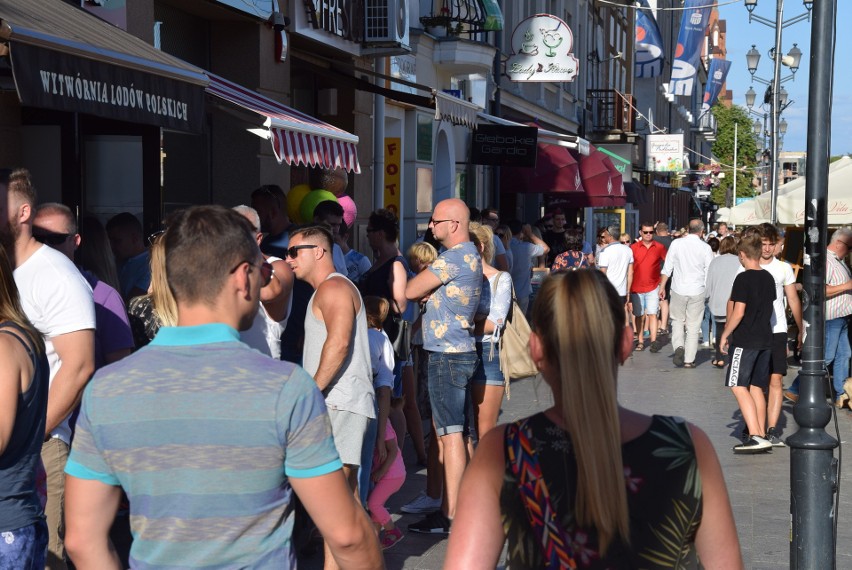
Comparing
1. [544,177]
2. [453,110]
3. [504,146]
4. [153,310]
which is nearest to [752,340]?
[453,110]

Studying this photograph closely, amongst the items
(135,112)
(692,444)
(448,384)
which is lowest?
(448,384)

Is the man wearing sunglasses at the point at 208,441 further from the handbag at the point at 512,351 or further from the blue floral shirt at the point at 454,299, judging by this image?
the handbag at the point at 512,351

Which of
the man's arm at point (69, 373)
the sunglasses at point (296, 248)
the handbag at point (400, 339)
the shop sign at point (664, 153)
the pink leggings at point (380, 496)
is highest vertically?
the shop sign at point (664, 153)

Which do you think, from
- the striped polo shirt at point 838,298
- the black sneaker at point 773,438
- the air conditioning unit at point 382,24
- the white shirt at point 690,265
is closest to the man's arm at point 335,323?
the black sneaker at point 773,438

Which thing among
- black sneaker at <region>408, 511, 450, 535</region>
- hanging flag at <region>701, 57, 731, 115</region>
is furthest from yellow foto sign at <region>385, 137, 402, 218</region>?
hanging flag at <region>701, 57, 731, 115</region>

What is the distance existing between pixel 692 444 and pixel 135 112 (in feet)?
13.7

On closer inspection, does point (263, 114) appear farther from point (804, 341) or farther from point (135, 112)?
point (804, 341)

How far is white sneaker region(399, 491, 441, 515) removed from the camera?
7043mm

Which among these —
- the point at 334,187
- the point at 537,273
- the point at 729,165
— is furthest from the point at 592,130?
the point at 729,165

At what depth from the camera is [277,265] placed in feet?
17.4

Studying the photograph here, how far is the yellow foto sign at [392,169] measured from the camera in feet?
50.5

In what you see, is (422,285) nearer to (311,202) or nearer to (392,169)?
(311,202)

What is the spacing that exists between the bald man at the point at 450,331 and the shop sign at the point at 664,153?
33.9m

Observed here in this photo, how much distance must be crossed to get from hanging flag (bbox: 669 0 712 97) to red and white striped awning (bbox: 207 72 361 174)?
119 ft
